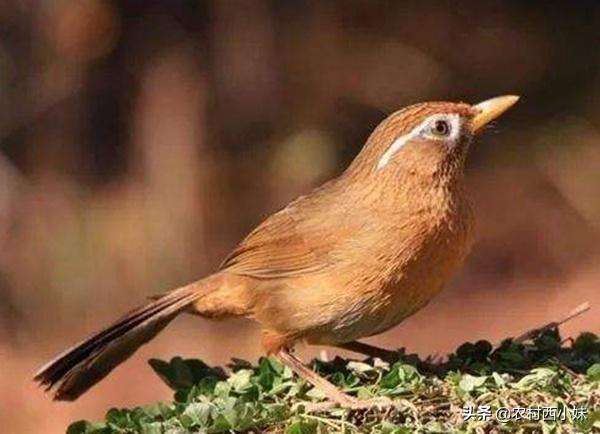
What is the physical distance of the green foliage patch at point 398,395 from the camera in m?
4.31

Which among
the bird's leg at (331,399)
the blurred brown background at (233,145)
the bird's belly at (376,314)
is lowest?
the bird's leg at (331,399)

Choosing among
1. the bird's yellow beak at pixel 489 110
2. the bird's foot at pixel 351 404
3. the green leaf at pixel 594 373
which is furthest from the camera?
the bird's yellow beak at pixel 489 110

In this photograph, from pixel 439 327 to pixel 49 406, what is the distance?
2.57 m

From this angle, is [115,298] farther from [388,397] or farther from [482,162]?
[388,397]

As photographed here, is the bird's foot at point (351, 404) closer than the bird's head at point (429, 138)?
Yes

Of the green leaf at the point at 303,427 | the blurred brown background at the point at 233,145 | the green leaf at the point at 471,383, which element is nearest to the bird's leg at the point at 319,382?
the green leaf at the point at 303,427

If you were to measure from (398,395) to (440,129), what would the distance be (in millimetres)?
1021

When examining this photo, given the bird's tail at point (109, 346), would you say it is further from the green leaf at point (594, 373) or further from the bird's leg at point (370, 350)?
the green leaf at point (594, 373)

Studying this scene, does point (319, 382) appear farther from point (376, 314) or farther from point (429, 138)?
point (429, 138)

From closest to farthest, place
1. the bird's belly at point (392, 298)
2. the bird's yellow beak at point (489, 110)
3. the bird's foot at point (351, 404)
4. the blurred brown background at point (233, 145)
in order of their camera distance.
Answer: the bird's foot at point (351, 404) < the bird's belly at point (392, 298) < the bird's yellow beak at point (489, 110) < the blurred brown background at point (233, 145)

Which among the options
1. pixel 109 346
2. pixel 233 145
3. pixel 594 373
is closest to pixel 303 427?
pixel 594 373

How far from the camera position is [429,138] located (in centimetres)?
524

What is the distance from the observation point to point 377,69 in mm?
13539

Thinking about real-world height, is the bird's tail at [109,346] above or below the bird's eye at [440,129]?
below
